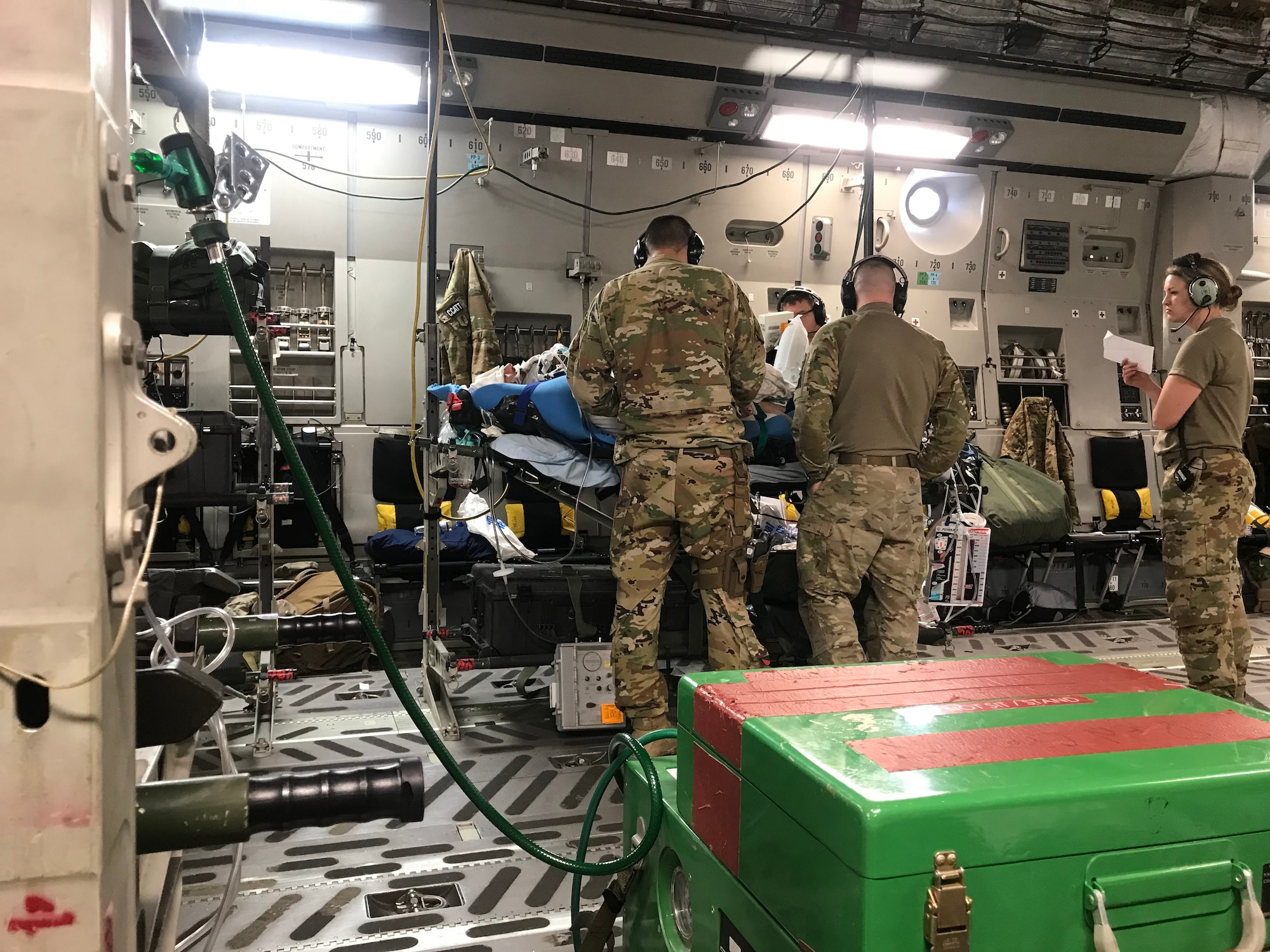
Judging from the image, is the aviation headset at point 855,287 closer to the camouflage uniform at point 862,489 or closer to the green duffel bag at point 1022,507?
the camouflage uniform at point 862,489

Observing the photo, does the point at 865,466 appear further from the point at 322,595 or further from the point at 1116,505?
the point at 1116,505

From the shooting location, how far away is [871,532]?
135 inches

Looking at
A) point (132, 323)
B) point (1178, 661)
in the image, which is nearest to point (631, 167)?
point (1178, 661)

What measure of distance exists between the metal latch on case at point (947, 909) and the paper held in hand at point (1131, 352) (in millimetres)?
3445

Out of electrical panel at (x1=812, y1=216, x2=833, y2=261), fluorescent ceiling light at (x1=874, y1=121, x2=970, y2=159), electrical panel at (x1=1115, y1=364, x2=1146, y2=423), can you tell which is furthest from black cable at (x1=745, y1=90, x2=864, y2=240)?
electrical panel at (x1=1115, y1=364, x2=1146, y2=423)

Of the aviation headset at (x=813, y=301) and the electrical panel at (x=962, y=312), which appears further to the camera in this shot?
the electrical panel at (x=962, y=312)

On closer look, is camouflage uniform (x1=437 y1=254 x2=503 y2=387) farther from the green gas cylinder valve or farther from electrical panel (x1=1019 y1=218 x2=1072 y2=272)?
electrical panel (x1=1019 y1=218 x2=1072 y2=272)

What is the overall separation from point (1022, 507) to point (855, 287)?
2.91m

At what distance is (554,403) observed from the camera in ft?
11.4

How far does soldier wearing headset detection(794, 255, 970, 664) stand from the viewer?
3420 mm

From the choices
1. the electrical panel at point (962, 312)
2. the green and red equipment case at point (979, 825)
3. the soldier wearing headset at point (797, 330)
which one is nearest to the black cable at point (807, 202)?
the electrical panel at point (962, 312)

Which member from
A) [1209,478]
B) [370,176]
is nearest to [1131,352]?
[1209,478]

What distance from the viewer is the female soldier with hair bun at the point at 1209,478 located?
3.73m

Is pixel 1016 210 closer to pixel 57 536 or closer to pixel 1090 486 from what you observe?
pixel 1090 486
